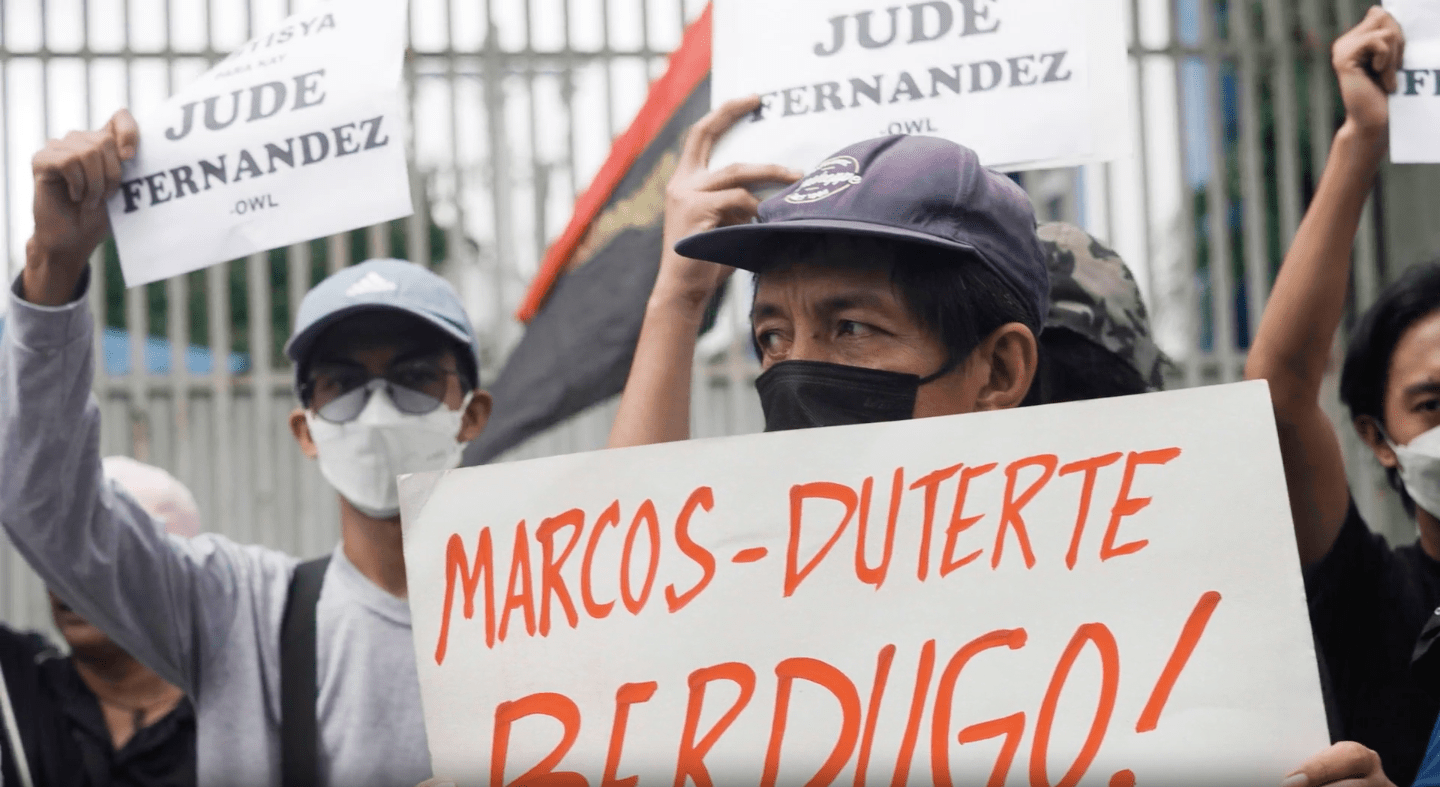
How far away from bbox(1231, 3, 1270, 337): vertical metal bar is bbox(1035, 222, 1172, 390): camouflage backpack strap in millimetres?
4660

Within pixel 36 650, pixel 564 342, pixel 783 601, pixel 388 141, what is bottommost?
pixel 36 650

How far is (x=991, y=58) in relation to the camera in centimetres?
259

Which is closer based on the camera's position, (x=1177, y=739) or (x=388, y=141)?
(x=1177, y=739)

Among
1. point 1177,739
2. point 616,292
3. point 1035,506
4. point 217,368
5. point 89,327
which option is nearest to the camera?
point 1177,739

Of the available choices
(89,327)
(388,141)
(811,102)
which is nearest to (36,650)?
(89,327)

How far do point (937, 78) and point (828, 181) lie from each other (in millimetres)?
825

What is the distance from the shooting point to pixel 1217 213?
6684mm

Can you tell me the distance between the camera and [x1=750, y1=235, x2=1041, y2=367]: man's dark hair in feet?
5.83

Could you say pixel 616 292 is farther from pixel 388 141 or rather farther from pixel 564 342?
pixel 388 141

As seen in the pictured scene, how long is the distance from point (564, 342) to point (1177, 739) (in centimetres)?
215

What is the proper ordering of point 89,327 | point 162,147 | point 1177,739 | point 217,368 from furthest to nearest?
point 217,368, point 162,147, point 89,327, point 1177,739

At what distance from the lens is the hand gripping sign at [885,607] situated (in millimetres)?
1478

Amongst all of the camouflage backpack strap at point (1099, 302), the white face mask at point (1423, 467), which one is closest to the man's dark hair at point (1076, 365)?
the camouflage backpack strap at point (1099, 302)

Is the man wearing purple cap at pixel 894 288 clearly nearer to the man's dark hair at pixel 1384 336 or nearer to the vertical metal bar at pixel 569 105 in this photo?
the man's dark hair at pixel 1384 336
